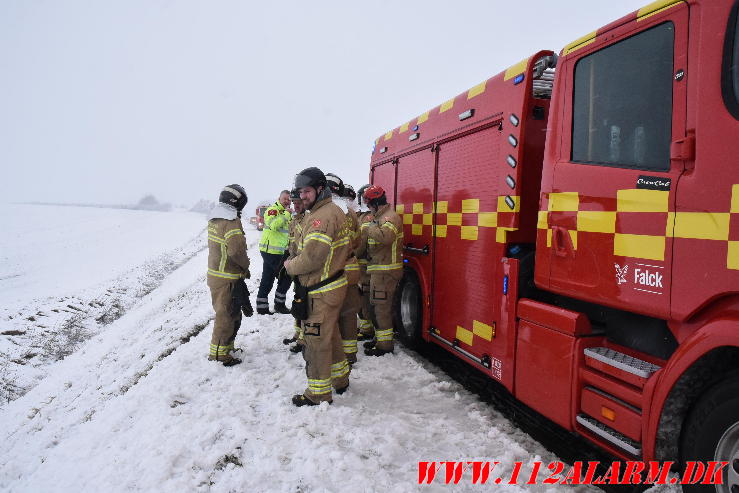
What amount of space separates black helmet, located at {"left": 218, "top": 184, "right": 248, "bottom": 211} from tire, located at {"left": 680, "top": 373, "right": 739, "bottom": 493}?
4421 millimetres

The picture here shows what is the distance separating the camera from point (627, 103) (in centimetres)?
255

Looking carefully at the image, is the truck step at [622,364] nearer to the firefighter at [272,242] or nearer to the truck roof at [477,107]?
the truck roof at [477,107]

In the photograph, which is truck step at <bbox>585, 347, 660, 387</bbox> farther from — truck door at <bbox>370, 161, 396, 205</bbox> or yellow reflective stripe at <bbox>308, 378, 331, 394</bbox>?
truck door at <bbox>370, 161, 396, 205</bbox>

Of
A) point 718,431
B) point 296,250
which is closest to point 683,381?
point 718,431

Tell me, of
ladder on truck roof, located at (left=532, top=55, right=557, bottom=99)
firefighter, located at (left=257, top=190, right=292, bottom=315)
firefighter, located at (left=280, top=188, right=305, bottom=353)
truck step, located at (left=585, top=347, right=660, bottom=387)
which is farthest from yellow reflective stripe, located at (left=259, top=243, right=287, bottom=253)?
truck step, located at (left=585, top=347, right=660, bottom=387)

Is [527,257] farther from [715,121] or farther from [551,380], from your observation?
[715,121]

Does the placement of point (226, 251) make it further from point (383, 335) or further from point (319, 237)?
point (383, 335)

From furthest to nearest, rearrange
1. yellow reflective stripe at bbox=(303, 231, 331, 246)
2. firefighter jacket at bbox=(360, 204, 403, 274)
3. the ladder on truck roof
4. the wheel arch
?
firefighter jacket at bbox=(360, 204, 403, 274)
yellow reflective stripe at bbox=(303, 231, 331, 246)
the ladder on truck roof
the wheel arch

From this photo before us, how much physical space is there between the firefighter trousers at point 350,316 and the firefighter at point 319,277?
654mm

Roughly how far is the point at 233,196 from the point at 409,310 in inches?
105

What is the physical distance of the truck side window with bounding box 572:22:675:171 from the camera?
2.32 metres

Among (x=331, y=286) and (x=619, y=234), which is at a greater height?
(x=619, y=234)

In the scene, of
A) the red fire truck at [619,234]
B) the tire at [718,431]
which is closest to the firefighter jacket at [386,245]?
the red fire truck at [619,234]

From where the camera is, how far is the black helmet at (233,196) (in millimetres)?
4977
